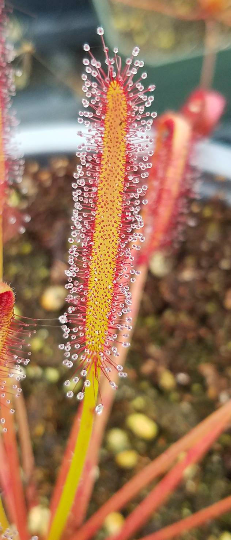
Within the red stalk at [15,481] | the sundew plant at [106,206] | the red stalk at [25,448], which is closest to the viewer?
the sundew plant at [106,206]

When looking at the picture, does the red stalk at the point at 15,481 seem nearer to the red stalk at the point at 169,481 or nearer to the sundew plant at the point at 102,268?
the sundew plant at the point at 102,268

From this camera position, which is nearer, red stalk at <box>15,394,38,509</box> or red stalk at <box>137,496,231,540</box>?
red stalk at <box>137,496,231,540</box>

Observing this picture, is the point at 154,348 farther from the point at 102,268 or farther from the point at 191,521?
the point at 102,268

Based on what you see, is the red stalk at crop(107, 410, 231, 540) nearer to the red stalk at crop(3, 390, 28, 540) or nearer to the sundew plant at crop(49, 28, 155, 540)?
the red stalk at crop(3, 390, 28, 540)

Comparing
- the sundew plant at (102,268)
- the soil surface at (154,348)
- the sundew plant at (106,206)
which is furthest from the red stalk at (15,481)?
the sundew plant at (106,206)

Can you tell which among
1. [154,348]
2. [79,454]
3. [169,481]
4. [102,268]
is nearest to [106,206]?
[102,268]

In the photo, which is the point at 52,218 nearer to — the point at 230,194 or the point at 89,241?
the point at 230,194

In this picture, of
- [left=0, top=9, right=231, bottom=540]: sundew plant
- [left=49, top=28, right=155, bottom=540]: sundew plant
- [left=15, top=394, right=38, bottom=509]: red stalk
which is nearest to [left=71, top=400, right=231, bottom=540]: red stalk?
[left=0, top=9, right=231, bottom=540]: sundew plant

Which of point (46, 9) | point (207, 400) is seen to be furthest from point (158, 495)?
point (46, 9)
